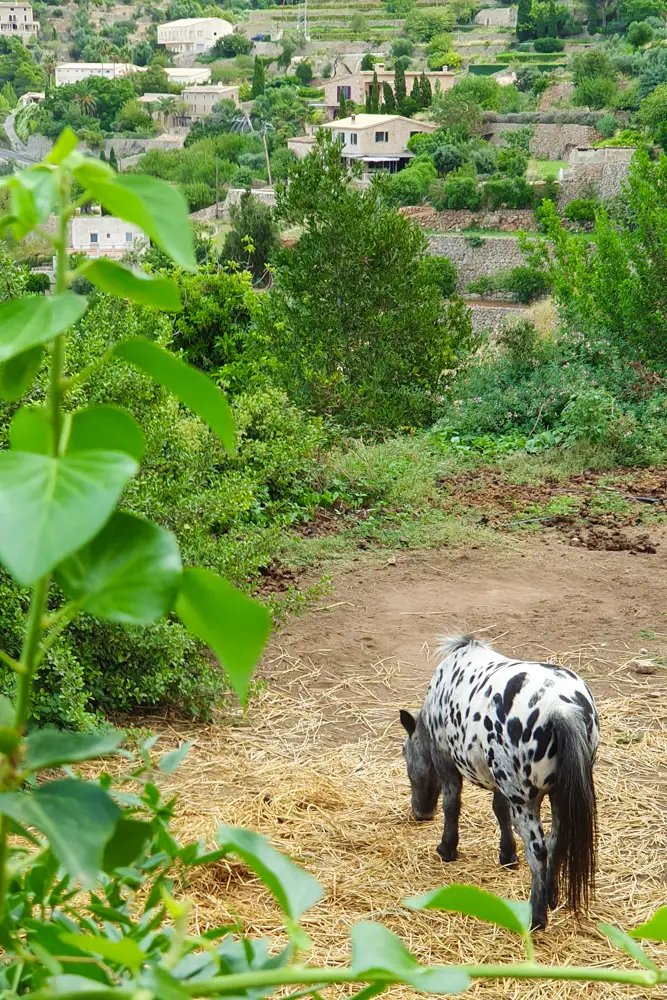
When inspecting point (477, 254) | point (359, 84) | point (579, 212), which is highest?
point (359, 84)

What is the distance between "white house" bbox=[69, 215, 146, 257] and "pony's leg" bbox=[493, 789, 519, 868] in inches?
2079

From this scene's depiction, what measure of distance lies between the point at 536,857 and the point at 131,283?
9.33ft

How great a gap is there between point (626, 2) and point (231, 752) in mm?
87931

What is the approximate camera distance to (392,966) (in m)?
0.47

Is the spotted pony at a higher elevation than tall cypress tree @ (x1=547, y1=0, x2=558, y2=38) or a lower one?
lower

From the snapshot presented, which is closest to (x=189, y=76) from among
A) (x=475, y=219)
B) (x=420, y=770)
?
(x=475, y=219)

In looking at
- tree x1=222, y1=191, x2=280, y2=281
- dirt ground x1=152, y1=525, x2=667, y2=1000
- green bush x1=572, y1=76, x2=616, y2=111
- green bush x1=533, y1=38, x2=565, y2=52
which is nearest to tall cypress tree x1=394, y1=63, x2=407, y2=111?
green bush x1=572, y1=76, x2=616, y2=111

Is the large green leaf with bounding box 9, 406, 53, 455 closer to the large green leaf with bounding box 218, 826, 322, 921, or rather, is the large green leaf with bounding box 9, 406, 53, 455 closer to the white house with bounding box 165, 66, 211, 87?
the large green leaf with bounding box 218, 826, 322, 921

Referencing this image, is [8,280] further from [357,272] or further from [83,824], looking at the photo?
[357,272]

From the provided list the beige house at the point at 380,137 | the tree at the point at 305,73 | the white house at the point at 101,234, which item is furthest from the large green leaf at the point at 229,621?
the tree at the point at 305,73

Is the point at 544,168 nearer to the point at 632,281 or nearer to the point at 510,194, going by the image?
the point at 510,194

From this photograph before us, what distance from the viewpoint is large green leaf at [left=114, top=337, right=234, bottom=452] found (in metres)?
0.47

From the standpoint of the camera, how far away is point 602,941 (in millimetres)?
3014

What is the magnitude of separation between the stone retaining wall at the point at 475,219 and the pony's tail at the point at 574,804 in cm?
4146
